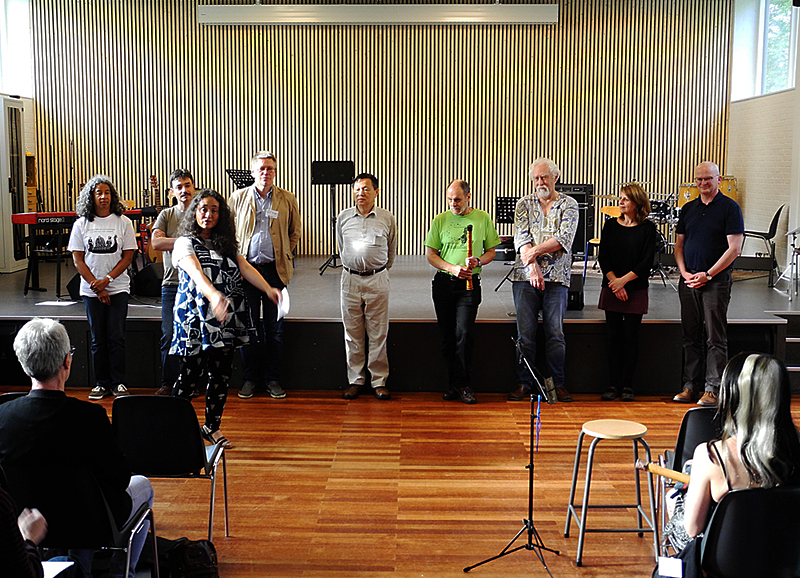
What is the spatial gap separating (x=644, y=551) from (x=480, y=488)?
0.99 metres

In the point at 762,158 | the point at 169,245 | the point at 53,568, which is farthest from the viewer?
the point at 762,158

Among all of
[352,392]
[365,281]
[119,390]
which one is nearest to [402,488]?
[352,392]

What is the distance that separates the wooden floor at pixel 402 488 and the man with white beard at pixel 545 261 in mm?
484

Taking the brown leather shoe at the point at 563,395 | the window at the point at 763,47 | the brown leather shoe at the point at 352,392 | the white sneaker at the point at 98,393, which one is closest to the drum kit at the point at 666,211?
the window at the point at 763,47

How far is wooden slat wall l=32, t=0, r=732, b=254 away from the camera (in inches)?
495

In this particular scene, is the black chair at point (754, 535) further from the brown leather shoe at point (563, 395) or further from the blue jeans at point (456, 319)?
the brown leather shoe at point (563, 395)

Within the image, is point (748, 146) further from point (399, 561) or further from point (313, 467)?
point (399, 561)

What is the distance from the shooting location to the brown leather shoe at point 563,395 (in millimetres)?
6105

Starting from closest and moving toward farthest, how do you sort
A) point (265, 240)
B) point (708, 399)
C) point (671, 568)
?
point (671, 568)
point (265, 240)
point (708, 399)

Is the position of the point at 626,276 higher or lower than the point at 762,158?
lower

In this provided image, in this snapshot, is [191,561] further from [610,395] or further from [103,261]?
[610,395]

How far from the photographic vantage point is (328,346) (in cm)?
641

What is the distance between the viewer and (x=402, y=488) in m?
4.32

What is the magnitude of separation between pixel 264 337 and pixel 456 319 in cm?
145
